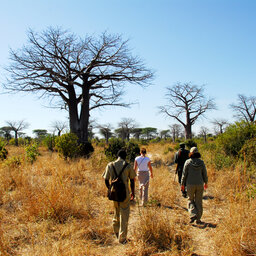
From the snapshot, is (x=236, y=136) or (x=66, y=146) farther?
(x=66, y=146)

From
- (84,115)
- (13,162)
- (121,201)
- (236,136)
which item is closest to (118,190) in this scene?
(121,201)

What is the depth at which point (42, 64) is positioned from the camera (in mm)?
11680

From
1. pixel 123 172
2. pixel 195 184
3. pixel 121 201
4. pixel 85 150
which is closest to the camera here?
pixel 121 201

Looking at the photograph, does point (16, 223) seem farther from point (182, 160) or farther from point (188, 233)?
point (182, 160)

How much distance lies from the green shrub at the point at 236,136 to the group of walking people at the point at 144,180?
4304 mm

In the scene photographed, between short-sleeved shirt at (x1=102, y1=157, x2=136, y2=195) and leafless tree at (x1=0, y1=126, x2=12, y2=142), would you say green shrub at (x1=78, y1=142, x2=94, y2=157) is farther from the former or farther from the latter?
leafless tree at (x1=0, y1=126, x2=12, y2=142)

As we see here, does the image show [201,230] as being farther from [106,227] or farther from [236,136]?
[236,136]

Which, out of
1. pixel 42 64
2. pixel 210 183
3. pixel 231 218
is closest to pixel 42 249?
pixel 231 218

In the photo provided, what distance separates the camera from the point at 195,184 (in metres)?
4.06

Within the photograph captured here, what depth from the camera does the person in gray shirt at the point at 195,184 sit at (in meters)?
4.01

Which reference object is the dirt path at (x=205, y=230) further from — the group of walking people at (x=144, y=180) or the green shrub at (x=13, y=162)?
the green shrub at (x=13, y=162)

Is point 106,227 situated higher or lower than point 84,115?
lower

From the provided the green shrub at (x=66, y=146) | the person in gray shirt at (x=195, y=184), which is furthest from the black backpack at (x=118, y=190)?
the green shrub at (x=66, y=146)

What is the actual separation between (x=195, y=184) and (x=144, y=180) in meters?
1.43
